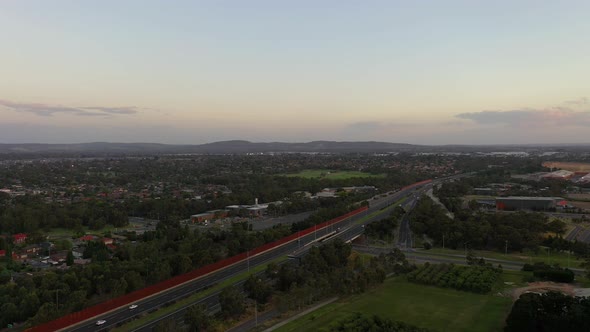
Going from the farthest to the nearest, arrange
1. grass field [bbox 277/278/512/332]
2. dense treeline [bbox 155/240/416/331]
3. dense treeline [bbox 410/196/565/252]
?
1. dense treeline [bbox 410/196/565/252]
2. grass field [bbox 277/278/512/332]
3. dense treeline [bbox 155/240/416/331]

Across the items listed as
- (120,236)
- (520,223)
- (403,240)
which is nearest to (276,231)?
(403,240)

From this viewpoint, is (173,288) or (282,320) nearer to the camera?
(282,320)

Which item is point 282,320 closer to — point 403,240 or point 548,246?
point 403,240

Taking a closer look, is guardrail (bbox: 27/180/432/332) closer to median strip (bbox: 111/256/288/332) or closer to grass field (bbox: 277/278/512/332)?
median strip (bbox: 111/256/288/332)

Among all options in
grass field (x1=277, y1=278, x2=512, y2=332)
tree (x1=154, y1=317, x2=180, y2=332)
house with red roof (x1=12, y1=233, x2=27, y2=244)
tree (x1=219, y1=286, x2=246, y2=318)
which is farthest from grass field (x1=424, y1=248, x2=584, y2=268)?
house with red roof (x1=12, y1=233, x2=27, y2=244)

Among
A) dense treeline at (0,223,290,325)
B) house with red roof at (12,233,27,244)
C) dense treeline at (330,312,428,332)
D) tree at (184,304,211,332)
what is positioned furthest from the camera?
house with red roof at (12,233,27,244)

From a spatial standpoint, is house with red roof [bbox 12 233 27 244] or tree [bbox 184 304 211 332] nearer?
tree [bbox 184 304 211 332]

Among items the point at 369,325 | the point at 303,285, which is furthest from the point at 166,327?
the point at 369,325
